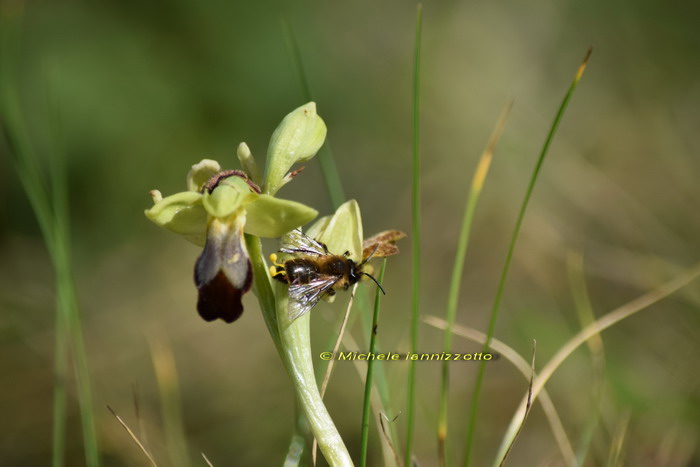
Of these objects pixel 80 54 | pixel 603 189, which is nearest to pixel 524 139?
pixel 603 189

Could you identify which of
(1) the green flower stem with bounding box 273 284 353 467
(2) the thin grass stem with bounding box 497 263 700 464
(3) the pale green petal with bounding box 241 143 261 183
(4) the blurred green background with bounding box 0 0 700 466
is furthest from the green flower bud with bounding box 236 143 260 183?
(4) the blurred green background with bounding box 0 0 700 466

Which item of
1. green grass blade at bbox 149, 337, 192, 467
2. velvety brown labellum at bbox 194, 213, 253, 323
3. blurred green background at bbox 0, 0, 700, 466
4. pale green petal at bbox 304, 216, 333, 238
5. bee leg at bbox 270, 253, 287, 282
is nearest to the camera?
velvety brown labellum at bbox 194, 213, 253, 323

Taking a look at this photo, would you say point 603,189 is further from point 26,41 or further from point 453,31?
point 26,41

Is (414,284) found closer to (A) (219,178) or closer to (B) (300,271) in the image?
(B) (300,271)

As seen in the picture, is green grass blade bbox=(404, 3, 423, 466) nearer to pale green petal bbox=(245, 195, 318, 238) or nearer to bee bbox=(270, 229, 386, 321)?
bee bbox=(270, 229, 386, 321)

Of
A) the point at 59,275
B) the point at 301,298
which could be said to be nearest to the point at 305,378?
the point at 301,298

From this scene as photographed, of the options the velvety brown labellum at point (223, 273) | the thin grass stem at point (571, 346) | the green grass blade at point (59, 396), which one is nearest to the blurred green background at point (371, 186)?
the thin grass stem at point (571, 346)
